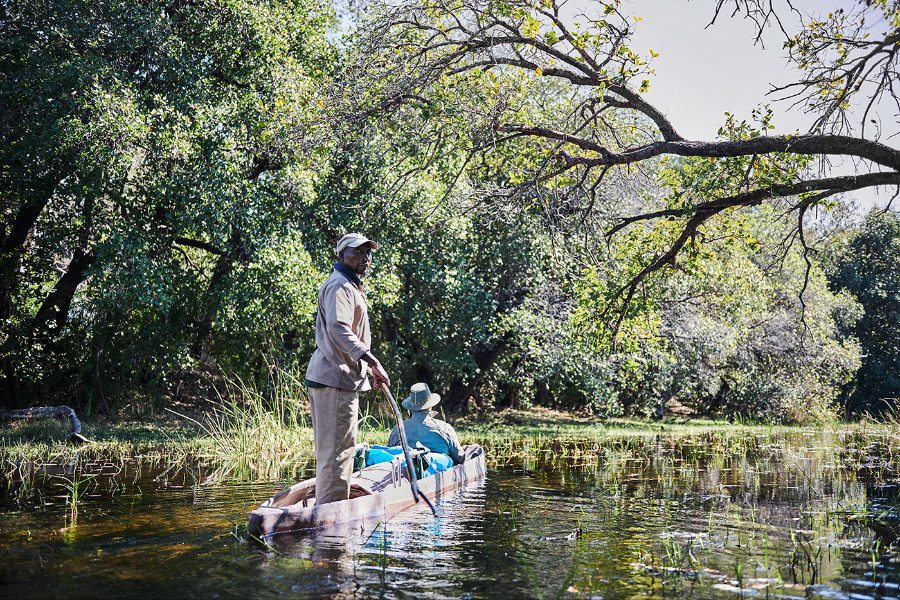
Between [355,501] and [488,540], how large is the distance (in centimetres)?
123

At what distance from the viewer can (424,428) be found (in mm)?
8547

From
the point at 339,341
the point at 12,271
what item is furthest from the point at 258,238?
the point at 339,341

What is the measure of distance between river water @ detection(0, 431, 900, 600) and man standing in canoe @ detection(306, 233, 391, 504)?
20.7 inches

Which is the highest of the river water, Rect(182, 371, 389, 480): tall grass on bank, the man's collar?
the man's collar

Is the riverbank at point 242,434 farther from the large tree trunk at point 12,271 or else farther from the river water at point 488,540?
the large tree trunk at point 12,271

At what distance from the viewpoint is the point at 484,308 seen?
1758cm

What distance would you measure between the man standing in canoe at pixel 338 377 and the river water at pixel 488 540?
526 millimetres

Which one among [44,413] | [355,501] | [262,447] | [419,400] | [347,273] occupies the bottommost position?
[355,501]

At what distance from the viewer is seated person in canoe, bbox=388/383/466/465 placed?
845 centimetres

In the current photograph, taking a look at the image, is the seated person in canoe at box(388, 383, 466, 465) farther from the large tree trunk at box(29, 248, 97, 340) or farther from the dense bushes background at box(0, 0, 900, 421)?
the large tree trunk at box(29, 248, 97, 340)

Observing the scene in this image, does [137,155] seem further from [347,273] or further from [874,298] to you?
[874,298]

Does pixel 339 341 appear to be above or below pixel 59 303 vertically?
below

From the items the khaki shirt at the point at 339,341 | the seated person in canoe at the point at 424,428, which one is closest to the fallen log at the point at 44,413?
the seated person in canoe at the point at 424,428

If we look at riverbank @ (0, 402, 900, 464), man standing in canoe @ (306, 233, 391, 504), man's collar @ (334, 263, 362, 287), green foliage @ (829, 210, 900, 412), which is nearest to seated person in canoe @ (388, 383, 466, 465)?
riverbank @ (0, 402, 900, 464)
